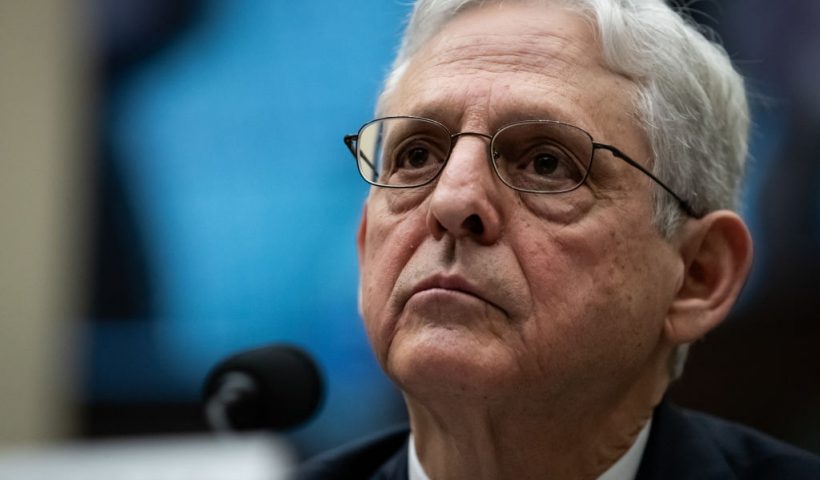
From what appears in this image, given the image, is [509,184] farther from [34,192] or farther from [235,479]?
[34,192]

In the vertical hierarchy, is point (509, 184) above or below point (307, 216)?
above

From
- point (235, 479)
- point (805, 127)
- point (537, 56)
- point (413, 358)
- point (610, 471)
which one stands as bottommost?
point (805, 127)

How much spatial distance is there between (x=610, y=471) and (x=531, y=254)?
51cm

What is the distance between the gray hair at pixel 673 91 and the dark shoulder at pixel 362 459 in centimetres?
88

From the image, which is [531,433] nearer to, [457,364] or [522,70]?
[457,364]

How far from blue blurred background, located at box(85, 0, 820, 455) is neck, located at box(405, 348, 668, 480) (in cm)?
234

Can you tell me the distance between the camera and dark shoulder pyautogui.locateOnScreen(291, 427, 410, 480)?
7.31ft

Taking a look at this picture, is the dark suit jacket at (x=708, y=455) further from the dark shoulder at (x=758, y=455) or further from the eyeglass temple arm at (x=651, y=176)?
the eyeglass temple arm at (x=651, y=176)

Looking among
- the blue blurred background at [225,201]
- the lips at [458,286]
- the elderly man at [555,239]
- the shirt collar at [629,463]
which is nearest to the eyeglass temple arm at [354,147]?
the elderly man at [555,239]

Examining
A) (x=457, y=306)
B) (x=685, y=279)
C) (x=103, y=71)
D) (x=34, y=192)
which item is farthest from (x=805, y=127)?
(x=34, y=192)

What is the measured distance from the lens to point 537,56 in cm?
179

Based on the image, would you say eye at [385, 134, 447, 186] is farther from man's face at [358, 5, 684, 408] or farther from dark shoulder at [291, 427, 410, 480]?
dark shoulder at [291, 427, 410, 480]

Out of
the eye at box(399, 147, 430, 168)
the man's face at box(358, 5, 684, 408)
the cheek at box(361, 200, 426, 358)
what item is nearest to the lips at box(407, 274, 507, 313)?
the man's face at box(358, 5, 684, 408)

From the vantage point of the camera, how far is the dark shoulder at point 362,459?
7.31 ft
